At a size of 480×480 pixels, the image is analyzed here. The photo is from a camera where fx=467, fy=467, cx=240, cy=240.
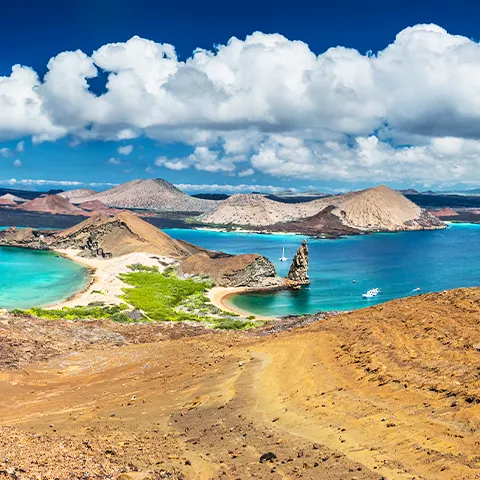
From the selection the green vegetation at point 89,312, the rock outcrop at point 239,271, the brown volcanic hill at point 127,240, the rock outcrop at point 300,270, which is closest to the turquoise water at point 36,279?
the green vegetation at point 89,312

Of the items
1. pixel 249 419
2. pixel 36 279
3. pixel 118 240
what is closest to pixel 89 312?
pixel 36 279

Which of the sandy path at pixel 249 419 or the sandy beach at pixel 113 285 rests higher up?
the sandy path at pixel 249 419

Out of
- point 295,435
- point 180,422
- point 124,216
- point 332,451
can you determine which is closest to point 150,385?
point 180,422

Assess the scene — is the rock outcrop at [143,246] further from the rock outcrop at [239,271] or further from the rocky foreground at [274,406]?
the rocky foreground at [274,406]

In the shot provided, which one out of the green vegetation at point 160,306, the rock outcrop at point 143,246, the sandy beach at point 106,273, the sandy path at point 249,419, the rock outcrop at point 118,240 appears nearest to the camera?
the sandy path at point 249,419

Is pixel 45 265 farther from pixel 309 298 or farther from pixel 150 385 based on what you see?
pixel 150 385

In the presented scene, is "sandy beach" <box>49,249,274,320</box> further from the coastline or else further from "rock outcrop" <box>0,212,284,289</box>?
"rock outcrop" <box>0,212,284,289</box>
